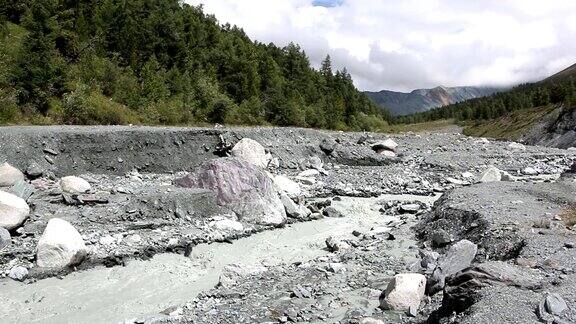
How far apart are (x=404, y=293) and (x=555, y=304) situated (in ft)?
10.4

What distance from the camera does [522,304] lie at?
7703 millimetres

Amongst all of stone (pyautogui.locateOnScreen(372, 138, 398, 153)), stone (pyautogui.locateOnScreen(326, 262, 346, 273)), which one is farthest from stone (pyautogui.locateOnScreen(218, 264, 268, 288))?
stone (pyautogui.locateOnScreen(372, 138, 398, 153))

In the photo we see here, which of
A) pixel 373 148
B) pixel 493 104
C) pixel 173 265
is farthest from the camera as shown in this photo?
pixel 493 104

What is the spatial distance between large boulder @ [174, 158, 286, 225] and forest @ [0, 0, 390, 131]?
1747cm

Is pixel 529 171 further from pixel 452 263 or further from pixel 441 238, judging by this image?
pixel 452 263

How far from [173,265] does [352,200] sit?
12585 millimetres

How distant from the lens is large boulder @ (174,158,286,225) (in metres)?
18.5

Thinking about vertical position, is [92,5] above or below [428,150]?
above

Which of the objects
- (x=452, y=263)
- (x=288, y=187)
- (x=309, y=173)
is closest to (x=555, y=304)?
(x=452, y=263)

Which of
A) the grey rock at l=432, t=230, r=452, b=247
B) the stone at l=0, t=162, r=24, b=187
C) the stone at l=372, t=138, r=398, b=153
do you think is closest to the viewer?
the grey rock at l=432, t=230, r=452, b=247

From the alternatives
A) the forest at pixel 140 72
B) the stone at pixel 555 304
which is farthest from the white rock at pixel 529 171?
the stone at pixel 555 304

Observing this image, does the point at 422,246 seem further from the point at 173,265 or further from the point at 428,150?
the point at 428,150

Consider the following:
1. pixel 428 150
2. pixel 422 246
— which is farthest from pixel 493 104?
pixel 422 246

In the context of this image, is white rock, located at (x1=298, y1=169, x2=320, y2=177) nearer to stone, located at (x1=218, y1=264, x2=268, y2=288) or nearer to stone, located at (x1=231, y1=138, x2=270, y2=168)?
stone, located at (x1=231, y1=138, x2=270, y2=168)
